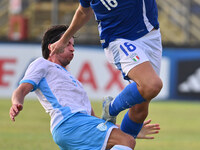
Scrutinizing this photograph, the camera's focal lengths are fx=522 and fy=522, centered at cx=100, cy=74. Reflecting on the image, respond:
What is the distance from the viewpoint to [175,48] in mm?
15555

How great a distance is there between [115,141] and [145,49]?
2.94 feet

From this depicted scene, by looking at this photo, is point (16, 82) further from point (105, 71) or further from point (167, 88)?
point (167, 88)

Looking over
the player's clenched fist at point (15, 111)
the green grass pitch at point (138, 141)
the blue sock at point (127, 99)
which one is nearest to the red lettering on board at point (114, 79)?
the green grass pitch at point (138, 141)

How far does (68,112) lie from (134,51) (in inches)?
30.1

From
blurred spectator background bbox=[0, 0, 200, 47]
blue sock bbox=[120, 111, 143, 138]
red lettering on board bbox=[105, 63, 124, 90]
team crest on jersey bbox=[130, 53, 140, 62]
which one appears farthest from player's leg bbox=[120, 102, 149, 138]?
blurred spectator background bbox=[0, 0, 200, 47]

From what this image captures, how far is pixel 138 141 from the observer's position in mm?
7730

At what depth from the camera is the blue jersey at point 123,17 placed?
456 cm

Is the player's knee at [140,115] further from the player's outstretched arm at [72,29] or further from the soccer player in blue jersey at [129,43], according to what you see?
the player's outstretched arm at [72,29]

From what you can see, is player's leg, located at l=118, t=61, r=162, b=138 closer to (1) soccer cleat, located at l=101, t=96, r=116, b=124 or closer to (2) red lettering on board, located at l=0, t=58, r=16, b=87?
(1) soccer cleat, located at l=101, t=96, r=116, b=124

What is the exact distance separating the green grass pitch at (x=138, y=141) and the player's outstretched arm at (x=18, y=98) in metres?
2.34

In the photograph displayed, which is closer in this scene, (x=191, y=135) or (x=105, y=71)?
(x=191, y=135)

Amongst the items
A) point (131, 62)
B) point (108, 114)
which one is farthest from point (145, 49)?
point (108, 114)

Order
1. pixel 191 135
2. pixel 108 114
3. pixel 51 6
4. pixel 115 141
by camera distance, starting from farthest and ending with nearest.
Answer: pixel 51 6
pixel 191 135
pixel 108 114
pixel 115 141

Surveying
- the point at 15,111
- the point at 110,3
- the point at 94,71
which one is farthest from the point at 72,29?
the point at 94,71
